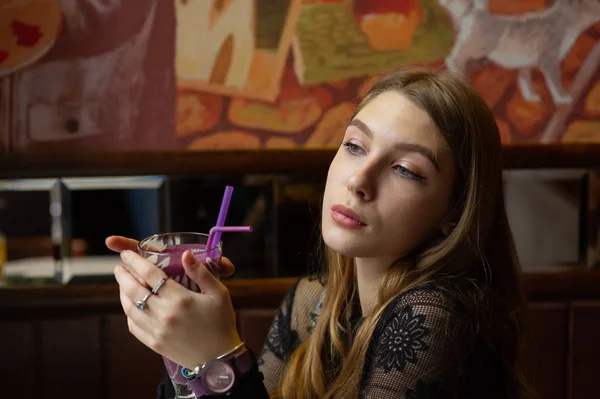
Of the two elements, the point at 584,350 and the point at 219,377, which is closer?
the point at 219,377

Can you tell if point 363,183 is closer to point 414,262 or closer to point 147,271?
point 414,262

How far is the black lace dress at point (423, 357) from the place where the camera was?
1103 millimetres

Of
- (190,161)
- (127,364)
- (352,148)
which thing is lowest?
(127,364)

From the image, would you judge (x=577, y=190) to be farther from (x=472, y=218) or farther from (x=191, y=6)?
(x=191, y=6)

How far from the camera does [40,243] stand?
80.1 inches

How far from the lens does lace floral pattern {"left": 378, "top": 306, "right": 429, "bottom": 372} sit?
112 centimetres

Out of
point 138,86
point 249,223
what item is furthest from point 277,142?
point 138,86

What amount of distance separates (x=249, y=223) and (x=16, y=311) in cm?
75

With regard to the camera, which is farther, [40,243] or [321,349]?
[40,243]

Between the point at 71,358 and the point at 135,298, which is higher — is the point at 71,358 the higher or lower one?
the lower one

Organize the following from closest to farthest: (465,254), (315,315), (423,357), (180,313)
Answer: (180,313), (423,357), (465,254), (315,315)

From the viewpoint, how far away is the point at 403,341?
3.72ft

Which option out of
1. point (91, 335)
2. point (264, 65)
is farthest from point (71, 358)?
point (264, 65)

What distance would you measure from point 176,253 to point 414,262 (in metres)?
0.47
